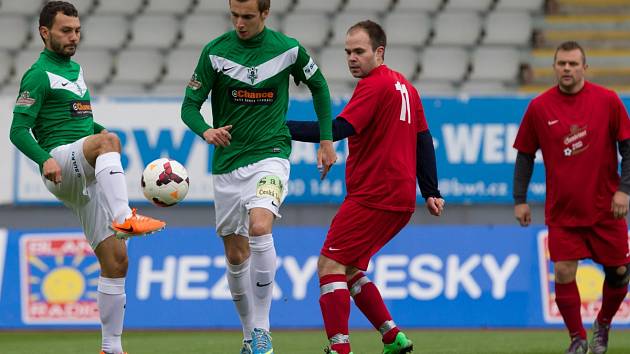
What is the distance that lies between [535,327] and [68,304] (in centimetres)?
482

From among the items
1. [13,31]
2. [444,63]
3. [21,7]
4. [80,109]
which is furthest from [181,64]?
[80,109]

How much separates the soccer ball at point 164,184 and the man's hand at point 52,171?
24.6 inches

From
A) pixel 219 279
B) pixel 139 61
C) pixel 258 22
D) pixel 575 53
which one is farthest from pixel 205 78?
pixel 139 61

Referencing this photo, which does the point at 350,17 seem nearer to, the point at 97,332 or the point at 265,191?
the point at 97,332

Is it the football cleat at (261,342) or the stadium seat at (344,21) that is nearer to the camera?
the football cleat at (261,342)

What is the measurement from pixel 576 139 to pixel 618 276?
1.05 metres

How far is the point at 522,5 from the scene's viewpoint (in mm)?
17750

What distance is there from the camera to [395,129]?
739 cm

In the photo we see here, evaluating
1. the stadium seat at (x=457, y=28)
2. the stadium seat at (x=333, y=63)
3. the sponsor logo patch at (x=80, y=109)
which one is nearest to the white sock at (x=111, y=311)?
the sponsor logo patch at (x=80, y=109)

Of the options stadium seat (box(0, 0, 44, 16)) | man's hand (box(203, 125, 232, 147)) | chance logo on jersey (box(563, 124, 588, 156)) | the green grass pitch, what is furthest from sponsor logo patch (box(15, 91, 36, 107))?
stadium seat (box(0, 0, 44, 16))

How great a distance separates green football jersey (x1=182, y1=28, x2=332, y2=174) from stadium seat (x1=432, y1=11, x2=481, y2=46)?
375 inches

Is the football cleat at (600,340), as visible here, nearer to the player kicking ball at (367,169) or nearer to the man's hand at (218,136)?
the player kicking ball at (367,169)

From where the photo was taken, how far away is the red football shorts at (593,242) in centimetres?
812

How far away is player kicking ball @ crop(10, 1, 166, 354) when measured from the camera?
24.0 feet
